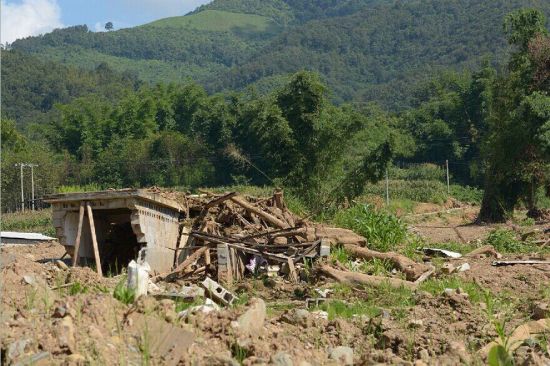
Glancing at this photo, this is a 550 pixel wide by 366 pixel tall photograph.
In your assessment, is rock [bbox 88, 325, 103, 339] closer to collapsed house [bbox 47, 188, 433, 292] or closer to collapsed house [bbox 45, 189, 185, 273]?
collapsed house [bbox 47, 188, 433, 292]

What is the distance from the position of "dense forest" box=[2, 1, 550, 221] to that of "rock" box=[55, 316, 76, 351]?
21.4m

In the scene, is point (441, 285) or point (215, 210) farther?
point (215, 210)

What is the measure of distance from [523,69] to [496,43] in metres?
105

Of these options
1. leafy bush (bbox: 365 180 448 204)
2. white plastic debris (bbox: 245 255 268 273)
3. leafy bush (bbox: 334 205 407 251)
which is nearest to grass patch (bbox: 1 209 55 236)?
leafy bush (bbox: 365 180 448 204)

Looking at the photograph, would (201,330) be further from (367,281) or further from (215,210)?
(215,210)

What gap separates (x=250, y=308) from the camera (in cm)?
781

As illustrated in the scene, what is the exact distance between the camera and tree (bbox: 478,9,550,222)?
30.7 meters

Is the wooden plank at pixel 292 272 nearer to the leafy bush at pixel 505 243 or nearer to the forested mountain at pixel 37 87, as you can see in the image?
the leafy bush at pixel 505 243

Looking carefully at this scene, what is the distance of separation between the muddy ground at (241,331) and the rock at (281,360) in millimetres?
11

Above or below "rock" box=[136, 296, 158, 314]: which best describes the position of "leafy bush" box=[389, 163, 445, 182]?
below

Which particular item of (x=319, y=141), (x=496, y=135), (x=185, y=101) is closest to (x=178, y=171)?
(x=185, y=101)

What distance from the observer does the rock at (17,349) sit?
6256 millimetres

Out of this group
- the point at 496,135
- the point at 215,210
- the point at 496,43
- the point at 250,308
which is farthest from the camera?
the point at 496,43

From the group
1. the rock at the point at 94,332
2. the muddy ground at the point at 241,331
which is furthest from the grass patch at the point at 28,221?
the rock at the point at 94,332
